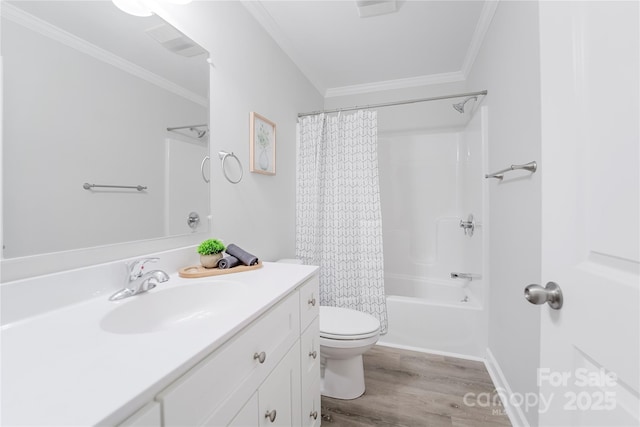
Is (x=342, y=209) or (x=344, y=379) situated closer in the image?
(x=344, y=379)

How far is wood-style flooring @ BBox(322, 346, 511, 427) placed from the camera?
4.55ft

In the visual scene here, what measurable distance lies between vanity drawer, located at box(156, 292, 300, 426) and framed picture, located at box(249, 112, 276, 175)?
1027 millimetres

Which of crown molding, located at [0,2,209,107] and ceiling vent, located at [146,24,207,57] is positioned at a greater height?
ceiling vent, located at [146,24,207,57]

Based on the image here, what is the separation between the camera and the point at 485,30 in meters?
1.89

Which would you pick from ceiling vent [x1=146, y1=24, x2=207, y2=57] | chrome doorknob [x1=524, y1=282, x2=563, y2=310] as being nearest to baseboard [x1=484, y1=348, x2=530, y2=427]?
chrome doorknob [x1=524, y1=282, x2=563, y2=310]

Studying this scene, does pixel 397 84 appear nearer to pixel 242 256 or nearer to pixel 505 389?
pixel 242 256

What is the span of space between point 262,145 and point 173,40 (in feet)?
Result: 2.42

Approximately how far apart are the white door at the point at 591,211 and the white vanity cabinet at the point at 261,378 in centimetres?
70

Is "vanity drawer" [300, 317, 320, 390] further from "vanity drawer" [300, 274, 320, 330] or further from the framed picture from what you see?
the framed picture

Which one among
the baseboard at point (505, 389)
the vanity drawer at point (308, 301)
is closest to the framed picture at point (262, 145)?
the vanity drawer at point (308, 301)

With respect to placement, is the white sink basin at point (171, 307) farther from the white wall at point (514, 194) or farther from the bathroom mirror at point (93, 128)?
the white wall at point (514, 194)

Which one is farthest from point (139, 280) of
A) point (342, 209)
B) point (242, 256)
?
point (342, 209)

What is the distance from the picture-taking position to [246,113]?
1642mm

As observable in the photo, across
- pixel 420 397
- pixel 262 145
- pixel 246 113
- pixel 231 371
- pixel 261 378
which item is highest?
pixel 246 113
